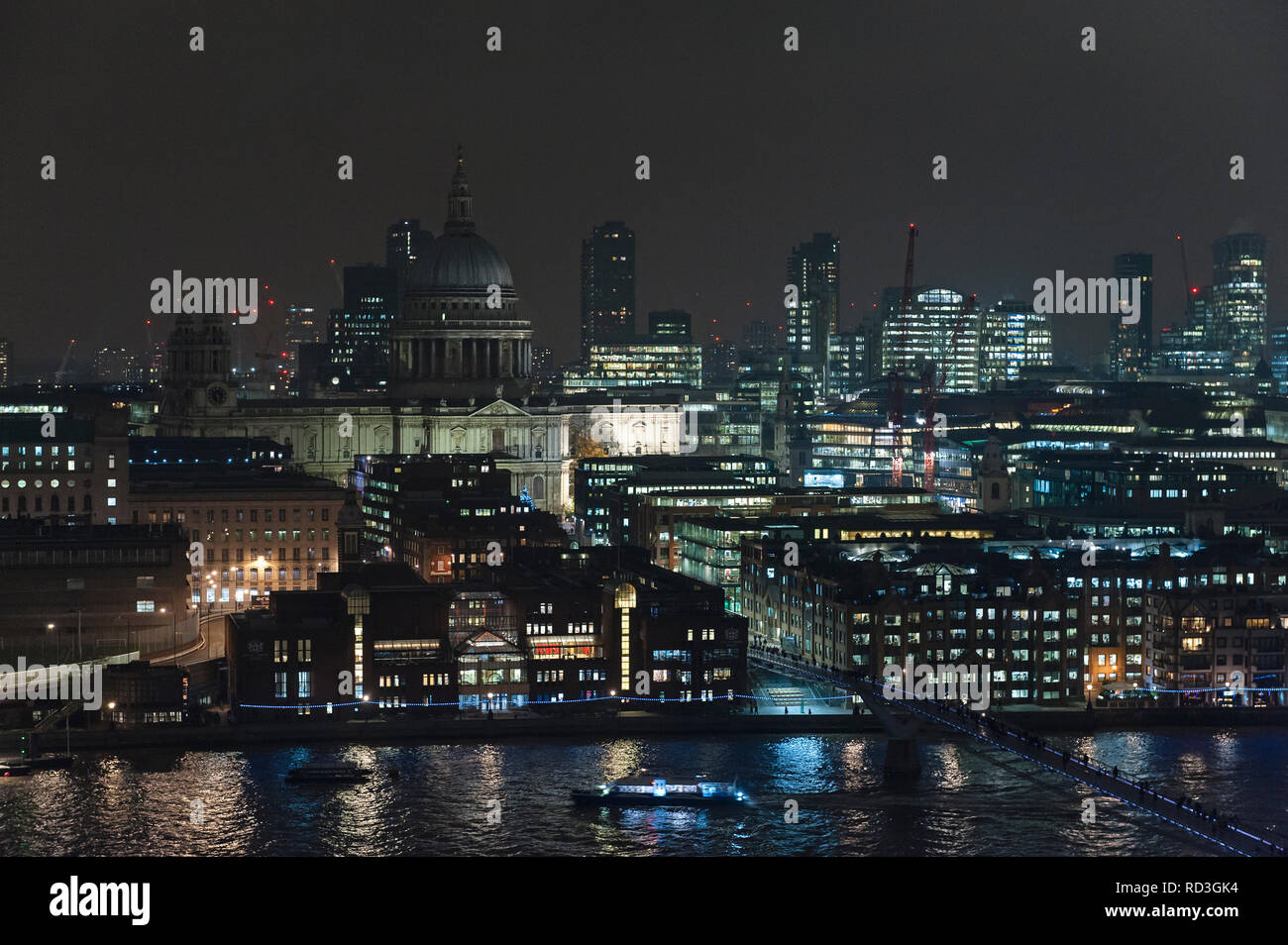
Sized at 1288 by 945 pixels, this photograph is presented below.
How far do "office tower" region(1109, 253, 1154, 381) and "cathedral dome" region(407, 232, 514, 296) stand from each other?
247 feet

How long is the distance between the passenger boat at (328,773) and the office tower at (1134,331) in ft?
395

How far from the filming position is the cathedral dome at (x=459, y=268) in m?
83.1

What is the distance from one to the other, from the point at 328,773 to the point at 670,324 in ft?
317

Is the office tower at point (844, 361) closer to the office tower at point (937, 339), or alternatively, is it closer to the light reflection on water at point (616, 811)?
the office tower at point (937, 339)

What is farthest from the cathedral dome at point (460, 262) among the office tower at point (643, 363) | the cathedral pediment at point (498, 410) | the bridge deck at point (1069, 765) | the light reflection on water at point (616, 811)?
the light reflection on water at point (616, 811)

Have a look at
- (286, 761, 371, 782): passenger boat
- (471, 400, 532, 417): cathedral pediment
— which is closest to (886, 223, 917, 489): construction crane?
(471, 400, 532, 417): cathedral pediment

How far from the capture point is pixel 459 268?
83250 mm

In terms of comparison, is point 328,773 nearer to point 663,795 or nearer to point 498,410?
point 663,795

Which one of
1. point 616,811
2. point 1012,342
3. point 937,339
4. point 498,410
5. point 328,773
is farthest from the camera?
point 1012,342

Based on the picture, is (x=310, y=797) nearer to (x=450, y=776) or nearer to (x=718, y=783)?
(x=450, y=776)

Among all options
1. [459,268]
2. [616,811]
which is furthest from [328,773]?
[459,268]

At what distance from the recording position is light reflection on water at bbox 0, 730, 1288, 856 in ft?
100

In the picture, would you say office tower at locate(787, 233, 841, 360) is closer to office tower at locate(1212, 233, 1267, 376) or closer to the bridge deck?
office tower at locate(1212, 233, 1267, 376)

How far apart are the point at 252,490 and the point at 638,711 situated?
669 inches
